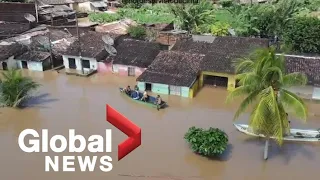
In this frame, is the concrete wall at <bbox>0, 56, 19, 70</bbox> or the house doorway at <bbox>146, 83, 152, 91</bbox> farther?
the concrete wall at <bbox>0, 56, 19, 70</bbox>

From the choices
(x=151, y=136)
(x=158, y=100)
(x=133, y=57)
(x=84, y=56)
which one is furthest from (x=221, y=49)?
(x=151, y=136)

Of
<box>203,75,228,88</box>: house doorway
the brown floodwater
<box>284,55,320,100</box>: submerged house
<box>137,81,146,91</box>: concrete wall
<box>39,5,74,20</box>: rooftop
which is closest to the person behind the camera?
the brown floodwater

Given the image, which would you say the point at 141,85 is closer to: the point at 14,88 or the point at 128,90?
the point at 128,90

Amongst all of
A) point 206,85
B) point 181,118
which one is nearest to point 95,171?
point 181,118

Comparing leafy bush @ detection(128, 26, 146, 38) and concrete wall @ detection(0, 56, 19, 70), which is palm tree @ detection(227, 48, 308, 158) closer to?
leafy bush @ detection(128, 26, 146, 38)

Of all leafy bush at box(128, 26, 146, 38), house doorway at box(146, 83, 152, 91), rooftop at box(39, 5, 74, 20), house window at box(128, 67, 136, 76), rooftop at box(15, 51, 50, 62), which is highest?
rooftop at box(39, 5, 74, 20)

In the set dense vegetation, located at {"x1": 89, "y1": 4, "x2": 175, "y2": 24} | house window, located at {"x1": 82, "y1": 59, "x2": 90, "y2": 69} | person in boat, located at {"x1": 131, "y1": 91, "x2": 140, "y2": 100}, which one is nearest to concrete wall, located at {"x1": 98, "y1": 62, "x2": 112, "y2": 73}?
house window, located at {"x1": 82, "y1": 59, "x2": 90, "y2": 69}

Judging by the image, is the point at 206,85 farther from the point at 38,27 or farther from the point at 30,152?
the point at 38,27
